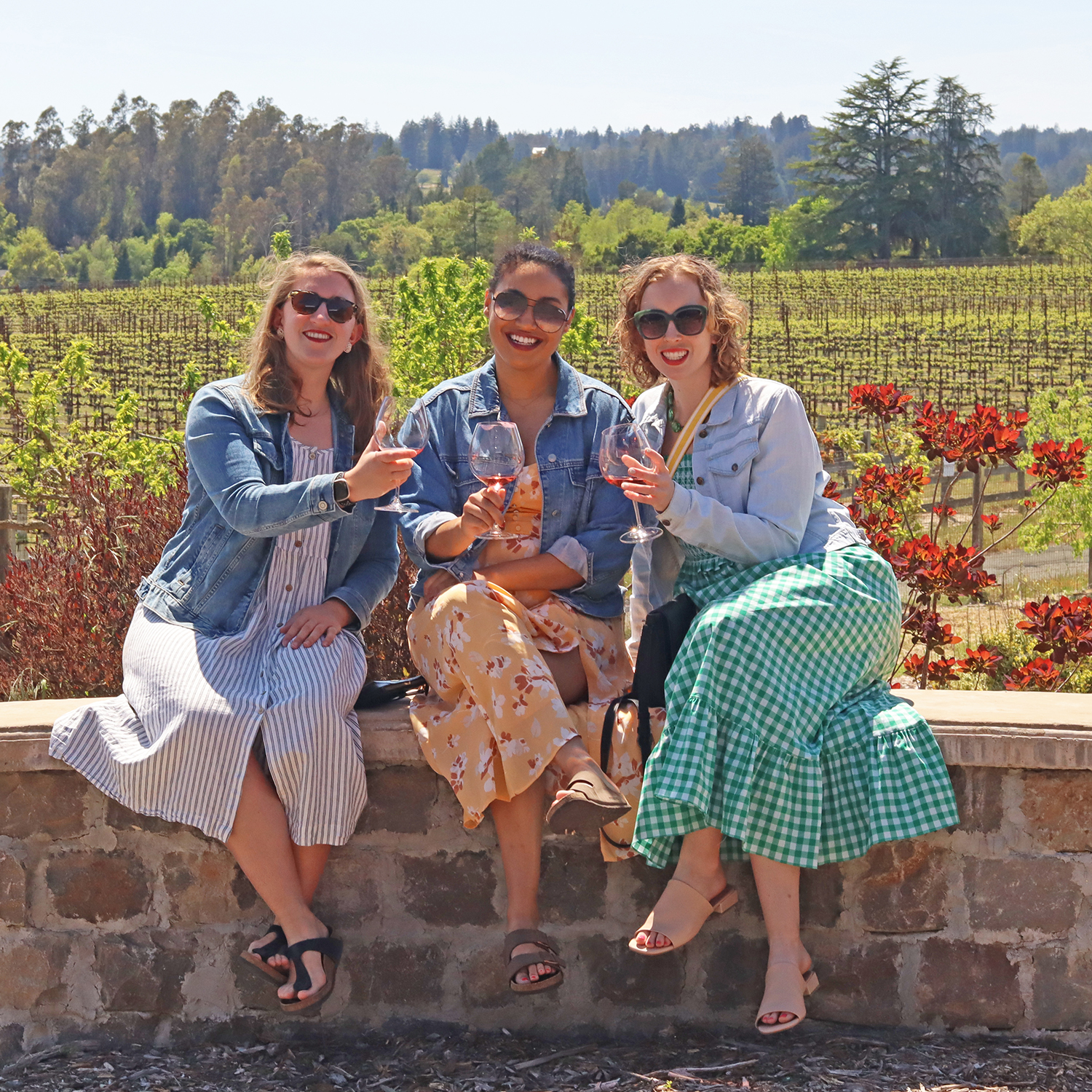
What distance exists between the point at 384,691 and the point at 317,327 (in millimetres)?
903

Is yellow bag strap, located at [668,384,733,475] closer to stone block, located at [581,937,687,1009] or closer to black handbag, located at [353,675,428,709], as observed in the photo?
black handbag, located at [353,675,428,709]

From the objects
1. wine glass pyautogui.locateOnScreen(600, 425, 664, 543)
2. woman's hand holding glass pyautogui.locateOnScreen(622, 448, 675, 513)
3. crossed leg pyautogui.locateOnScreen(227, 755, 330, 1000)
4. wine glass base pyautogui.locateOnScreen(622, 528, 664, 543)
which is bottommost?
crossed leg pyautogui.locateOnScreen(227, 755, 330, 1000)

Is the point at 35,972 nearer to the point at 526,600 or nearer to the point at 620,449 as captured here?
the point at 526,600

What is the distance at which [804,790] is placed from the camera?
100 inches

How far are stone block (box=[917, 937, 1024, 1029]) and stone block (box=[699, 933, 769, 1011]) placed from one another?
0.35m

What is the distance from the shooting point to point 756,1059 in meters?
2.59

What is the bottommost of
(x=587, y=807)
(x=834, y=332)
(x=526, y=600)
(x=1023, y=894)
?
(x=1023, y=894)

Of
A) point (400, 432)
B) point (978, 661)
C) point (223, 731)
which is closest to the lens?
point (223, 731)

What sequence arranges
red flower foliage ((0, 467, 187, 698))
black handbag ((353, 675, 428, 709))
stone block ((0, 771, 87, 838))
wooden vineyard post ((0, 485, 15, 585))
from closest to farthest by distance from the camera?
stone block ((0, 771, 87, 838)) < black handbag ((353, 675, 428, 709)) < red flower foliage ((0, 467, 187, 698)) < wooden vineyard post ((0, 485, 15, 585))

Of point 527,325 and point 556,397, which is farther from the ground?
point 527,325

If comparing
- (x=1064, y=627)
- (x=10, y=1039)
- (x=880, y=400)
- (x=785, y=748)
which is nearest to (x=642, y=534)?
(x=785, y=748)

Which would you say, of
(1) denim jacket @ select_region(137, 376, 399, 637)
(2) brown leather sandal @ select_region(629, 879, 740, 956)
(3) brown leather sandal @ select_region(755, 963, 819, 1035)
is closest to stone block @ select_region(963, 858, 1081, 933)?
(3) brown leather sandal @ select_region(755, 963, 819, 1035)

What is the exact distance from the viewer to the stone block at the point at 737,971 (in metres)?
2.78

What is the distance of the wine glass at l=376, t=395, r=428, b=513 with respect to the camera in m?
2.67
